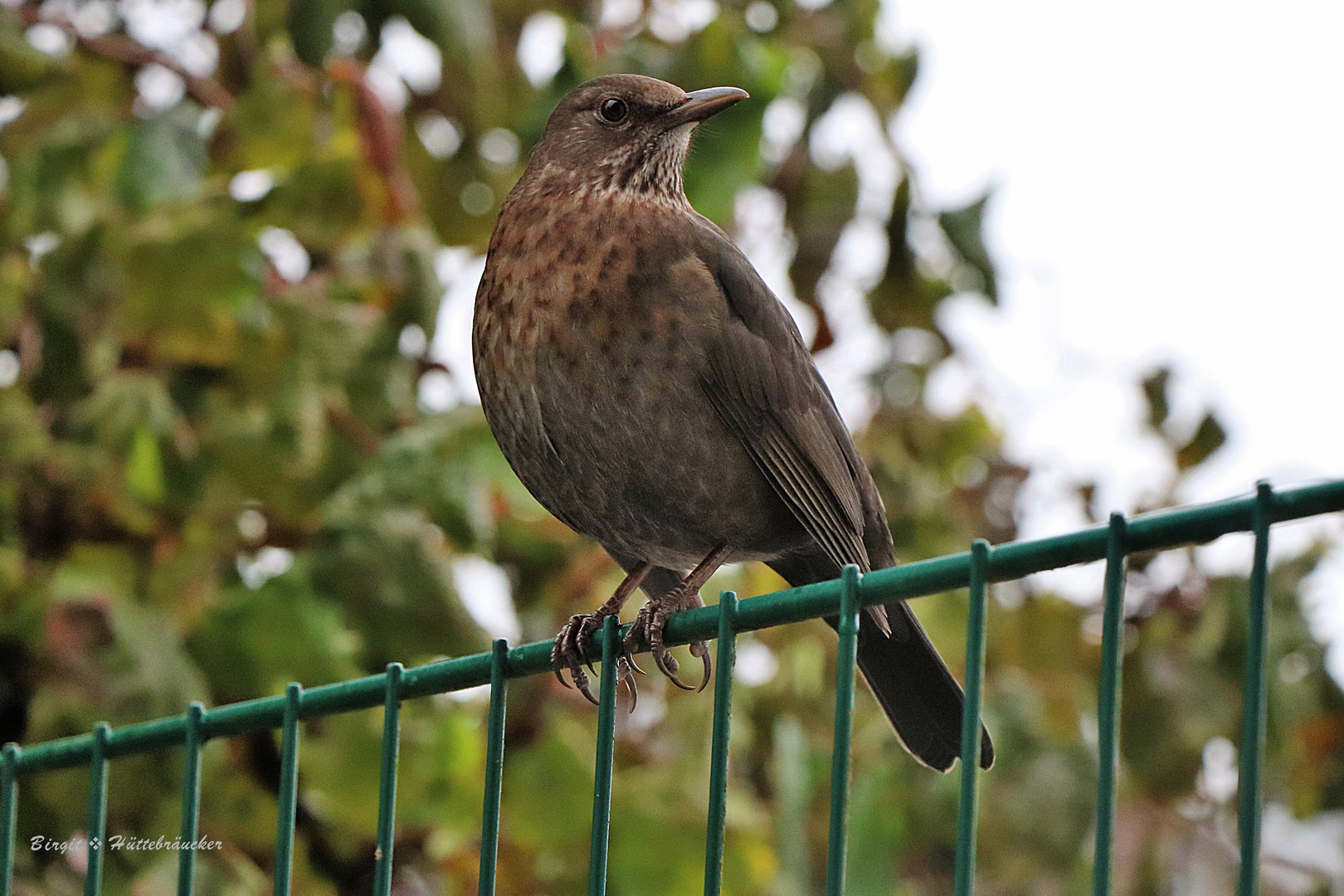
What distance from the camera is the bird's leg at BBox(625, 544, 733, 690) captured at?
220 cm

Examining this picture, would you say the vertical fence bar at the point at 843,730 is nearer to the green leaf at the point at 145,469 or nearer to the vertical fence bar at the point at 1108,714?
the vertical fence bar at the point at 1108,714

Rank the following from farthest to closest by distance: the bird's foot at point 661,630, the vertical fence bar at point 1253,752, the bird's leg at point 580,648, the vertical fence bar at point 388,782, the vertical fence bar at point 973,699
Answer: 1. the bird's leg at point 580,648
2. the bird's foot at point 661,630
3. the vertical fence bar at point 388,782
4. the vertical fence bar at point 973,699
5. the vertical fence bar at point 1253,752

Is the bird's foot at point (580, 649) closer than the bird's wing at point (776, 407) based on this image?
Yes

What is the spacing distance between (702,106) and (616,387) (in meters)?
0.92

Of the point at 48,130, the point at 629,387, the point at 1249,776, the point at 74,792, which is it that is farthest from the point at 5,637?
the point at 1249,776

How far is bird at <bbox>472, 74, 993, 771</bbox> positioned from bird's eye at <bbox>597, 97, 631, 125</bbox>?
35 cm

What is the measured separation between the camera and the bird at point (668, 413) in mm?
2699

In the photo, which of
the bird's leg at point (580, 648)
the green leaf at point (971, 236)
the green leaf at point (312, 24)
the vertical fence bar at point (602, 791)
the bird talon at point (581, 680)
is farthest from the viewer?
the green leaf at point (971, 236)

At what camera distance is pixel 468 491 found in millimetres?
3598

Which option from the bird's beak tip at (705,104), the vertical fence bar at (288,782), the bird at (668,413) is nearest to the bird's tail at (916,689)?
Result: the bird at (668,413)

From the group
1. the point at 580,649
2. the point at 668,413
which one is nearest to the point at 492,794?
the point at 580,649

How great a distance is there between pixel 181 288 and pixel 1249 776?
9.80ft

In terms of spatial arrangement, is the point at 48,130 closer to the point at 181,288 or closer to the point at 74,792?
the point at 181,288

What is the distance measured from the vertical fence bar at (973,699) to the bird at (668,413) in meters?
1.11
